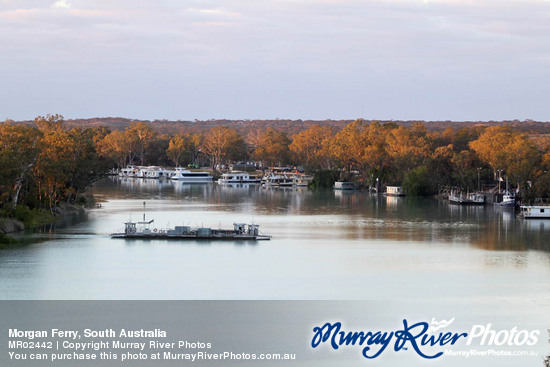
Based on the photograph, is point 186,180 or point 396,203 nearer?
point 396,203

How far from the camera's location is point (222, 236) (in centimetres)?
3338

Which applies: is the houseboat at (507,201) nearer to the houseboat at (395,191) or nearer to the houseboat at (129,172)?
the houseboat at (395,191)

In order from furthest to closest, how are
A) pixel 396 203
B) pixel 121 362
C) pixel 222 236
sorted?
1. pixel 396 203
2. pixel 222 236
3. pixel 121 362

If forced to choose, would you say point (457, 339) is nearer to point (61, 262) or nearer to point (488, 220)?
point (61, 262)

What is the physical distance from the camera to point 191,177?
93375mm

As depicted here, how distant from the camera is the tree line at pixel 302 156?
39.2 m

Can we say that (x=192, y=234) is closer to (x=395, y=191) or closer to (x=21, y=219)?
(x=21, y=219)

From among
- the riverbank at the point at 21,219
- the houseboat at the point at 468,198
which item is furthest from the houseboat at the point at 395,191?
the riverbank at the point at 21,219

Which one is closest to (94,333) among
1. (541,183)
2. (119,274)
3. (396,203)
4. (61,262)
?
(119,274)

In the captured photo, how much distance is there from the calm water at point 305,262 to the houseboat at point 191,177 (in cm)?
4679

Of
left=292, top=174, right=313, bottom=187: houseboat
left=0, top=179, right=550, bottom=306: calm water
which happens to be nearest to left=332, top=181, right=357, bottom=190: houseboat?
left=292, top=174, right=313, bottom=187: houseboat

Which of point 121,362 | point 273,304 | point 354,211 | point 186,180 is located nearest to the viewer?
point 121,362

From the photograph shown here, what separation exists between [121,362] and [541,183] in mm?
38397

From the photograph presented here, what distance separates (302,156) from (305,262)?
77833 millimetres
